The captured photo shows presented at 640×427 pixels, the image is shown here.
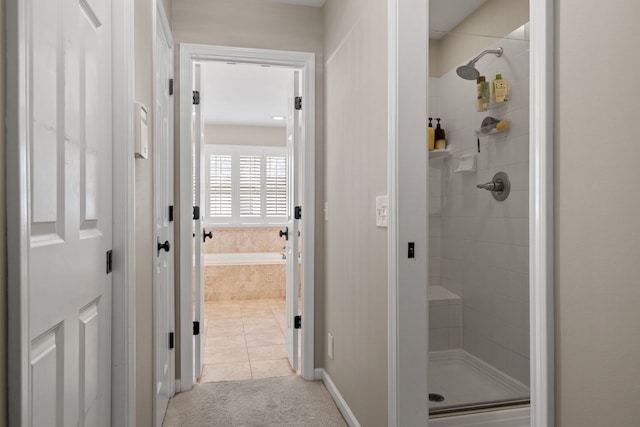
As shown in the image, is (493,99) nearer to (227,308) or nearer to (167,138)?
(167,138)

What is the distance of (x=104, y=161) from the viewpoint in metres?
1.35

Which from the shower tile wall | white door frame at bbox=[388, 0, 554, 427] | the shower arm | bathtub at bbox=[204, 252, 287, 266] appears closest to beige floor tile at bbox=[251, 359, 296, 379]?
the shower tile wall

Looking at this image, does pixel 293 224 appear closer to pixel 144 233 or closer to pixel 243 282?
pixel 144 233

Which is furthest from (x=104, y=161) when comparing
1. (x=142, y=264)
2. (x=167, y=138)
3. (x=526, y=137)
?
(x=526, y=137)

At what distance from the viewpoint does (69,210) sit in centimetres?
107

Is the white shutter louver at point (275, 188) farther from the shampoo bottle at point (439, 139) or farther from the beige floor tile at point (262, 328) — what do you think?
the shampoo bottle at point (439, 139)

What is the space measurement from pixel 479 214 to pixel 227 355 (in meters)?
2.30

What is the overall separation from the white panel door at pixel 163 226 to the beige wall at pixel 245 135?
155 inches

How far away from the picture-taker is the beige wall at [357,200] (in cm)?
191

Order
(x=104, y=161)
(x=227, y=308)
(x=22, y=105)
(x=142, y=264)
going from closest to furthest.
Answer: (x=22, y=105) < (x=104, y=161) < (x=142, y=264) < (x=227, y=308)

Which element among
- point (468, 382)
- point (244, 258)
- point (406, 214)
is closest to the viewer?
point (406, 214)

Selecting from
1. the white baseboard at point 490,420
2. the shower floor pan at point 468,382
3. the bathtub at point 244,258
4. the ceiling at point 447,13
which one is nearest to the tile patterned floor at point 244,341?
the bathtub at point 244,258

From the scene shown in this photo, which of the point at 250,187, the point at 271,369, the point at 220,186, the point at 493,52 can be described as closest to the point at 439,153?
the point at 493,52

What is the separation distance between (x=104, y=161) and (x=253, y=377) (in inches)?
84.9
